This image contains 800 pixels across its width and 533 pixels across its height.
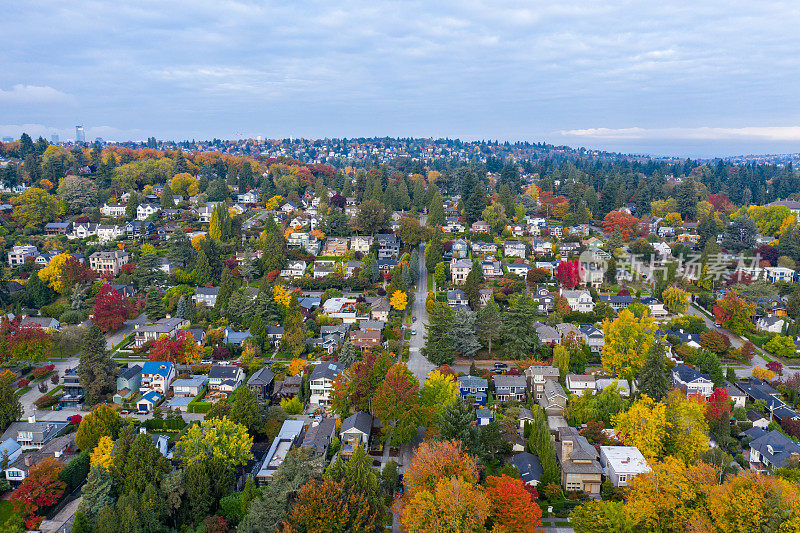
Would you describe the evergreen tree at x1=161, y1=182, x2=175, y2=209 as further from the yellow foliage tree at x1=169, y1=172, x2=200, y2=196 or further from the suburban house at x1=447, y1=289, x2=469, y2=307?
the suburban house at x1=447, y1=289, x2=469, y2=307

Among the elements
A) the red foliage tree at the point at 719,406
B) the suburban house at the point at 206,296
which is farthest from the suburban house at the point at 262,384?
the red foliage tree at the point at 719,406

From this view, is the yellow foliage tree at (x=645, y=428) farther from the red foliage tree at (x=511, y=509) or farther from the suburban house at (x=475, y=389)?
the red foliage tree at (x=511, y=509)

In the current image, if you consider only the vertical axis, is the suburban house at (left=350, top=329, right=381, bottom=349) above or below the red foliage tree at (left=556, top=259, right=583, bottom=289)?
below

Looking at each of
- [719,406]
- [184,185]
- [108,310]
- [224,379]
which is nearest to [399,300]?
[224,379]

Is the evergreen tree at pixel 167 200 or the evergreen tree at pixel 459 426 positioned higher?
the evergreen tree at pixel 167 200

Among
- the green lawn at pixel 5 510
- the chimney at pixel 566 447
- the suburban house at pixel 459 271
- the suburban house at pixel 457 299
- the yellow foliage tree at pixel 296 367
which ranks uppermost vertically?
the suburban house at pixel 459 271

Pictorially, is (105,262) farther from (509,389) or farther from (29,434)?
(509,389)

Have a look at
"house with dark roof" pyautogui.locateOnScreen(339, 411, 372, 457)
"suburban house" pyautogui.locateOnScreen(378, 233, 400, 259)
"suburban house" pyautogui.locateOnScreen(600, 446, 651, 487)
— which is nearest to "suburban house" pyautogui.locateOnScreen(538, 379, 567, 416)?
"suburban house" pyautogui.locateOnScreen(600, 446, 651, 487)
